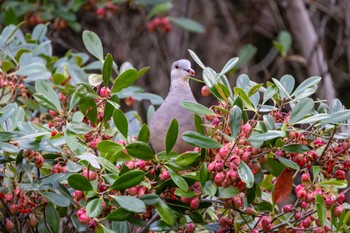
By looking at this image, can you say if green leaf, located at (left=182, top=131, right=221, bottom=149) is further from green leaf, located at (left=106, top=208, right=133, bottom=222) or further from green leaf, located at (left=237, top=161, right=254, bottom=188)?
green leaf, located at (left=106, top=208, right=133, bottom=222)

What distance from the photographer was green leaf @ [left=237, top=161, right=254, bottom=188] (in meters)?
1.36

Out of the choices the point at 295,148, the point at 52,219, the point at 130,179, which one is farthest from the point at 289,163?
the point at 52,219

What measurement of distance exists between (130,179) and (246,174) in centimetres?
26

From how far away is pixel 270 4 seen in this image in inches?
165

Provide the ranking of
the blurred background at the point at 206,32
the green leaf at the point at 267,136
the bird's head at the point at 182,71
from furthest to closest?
1. the blurred background at the point at 206,32
2. the bird's head at the point at 182,71
3. the green leaf at the point at 267,136

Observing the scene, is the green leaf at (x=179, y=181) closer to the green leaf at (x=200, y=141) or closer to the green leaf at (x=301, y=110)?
the green leaf at (x=200, y=141)

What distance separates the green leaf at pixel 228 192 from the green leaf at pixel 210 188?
18 mm

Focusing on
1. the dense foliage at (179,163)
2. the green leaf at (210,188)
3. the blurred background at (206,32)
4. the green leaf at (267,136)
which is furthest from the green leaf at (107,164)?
the blurred background at (206,32)

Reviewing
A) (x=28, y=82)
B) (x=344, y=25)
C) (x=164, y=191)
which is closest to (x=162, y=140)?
(x=164, y=191)

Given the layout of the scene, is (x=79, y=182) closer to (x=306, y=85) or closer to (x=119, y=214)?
(x=119, y=214)

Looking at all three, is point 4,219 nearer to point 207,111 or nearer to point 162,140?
point 162,140

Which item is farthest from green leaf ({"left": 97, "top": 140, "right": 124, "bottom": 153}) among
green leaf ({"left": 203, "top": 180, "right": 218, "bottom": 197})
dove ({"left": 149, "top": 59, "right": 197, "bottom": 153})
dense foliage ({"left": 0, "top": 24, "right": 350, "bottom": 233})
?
dove ({"left": 149, "top": 59, "right": 197, "bottom": 153})

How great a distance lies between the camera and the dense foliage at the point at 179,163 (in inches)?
56.5

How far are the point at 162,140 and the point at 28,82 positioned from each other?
663mm
